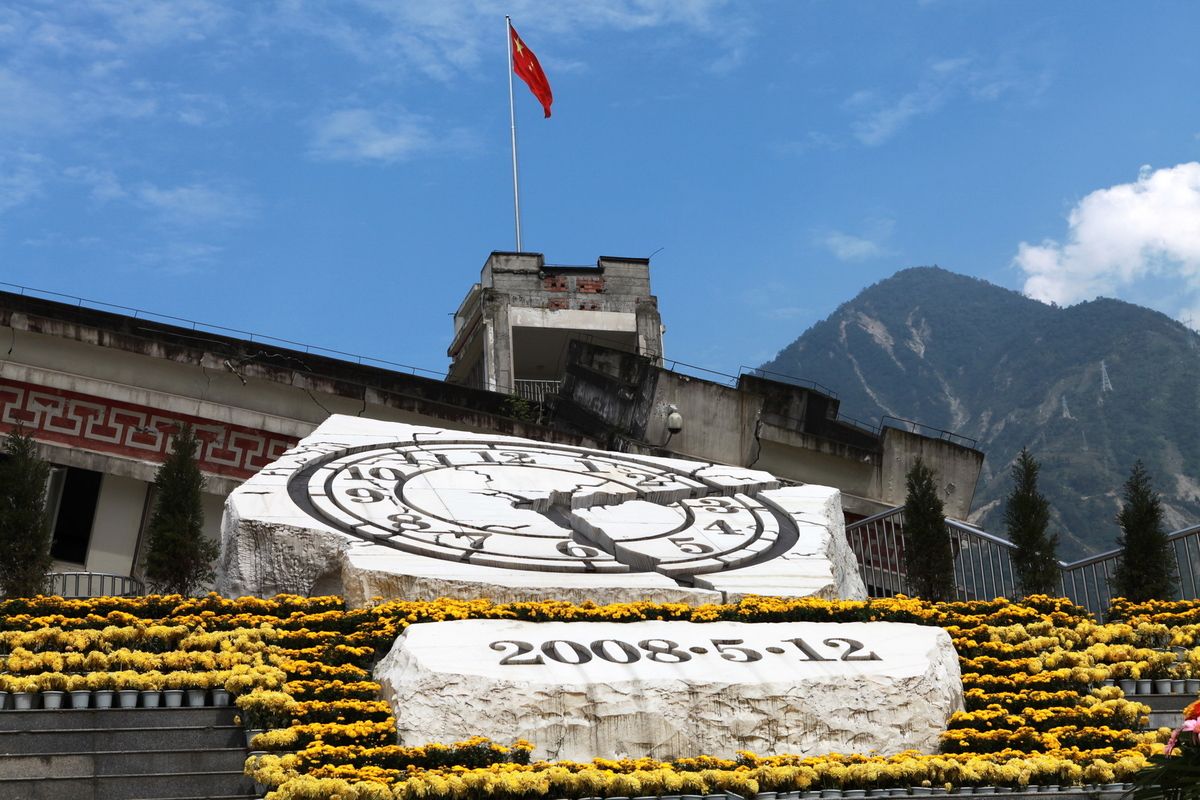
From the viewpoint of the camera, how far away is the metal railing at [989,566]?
14.7m

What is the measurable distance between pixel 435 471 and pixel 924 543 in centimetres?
529

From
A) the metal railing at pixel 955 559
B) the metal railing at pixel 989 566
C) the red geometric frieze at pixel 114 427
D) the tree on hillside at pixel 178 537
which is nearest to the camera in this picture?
the metal railing at pixel 989 566

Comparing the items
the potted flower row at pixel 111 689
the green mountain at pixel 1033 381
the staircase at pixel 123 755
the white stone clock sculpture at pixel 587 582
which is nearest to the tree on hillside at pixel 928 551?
the white stone clock sculpture at pixel 587 582

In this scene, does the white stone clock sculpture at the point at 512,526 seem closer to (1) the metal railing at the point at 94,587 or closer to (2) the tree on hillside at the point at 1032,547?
(2) the tree on hillside at the point at 1032,547

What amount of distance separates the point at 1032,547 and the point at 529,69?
763 inches

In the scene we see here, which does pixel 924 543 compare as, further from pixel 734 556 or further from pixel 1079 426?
pixel 1079 426

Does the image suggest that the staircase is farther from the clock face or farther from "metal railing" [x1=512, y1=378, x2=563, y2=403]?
"metal railing" [x1=512, y1=378, x2=563, y2=403]

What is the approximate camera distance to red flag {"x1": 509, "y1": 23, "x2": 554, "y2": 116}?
1255 inches

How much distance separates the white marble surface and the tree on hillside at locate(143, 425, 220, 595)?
6.02m

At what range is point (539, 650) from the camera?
376 inches

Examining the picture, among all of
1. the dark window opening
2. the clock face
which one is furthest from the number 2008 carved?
the dark window opening

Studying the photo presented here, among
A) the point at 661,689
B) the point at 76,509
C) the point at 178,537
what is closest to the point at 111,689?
the point at 661,689

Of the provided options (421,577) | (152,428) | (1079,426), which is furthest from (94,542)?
(1079,426)

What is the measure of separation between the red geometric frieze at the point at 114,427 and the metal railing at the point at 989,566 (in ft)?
25.1
